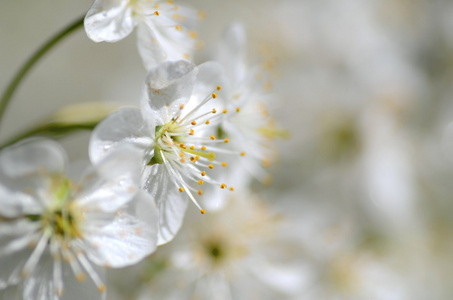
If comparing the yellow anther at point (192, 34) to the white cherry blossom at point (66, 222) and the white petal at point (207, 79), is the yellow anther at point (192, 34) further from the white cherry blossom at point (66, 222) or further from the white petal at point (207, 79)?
the white cherry blossom at point (66, 222)

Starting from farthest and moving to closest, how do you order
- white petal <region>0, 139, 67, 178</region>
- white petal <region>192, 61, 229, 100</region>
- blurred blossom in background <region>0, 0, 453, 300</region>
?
blurred blossom in background <region>0, 0, 453, 300</region> < white petal <region>192, 61, 229, 100</region> < white petal <region>0, 139, 67, 178</region>

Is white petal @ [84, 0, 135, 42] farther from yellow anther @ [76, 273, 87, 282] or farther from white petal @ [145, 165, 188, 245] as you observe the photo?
yellow anther @ [76, 273, 87, 282]

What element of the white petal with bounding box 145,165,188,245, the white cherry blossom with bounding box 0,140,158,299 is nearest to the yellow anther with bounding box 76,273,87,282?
the white cherry blossom with bounding box 0,140,158,299

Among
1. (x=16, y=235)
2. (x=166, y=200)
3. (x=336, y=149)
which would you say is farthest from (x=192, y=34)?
(x=336, y=149)

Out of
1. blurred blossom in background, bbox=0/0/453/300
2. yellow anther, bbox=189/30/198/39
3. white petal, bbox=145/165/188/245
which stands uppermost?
yellow anther, bbox=189/30/198/39

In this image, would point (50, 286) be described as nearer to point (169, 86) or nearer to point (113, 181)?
point (113, 181)
